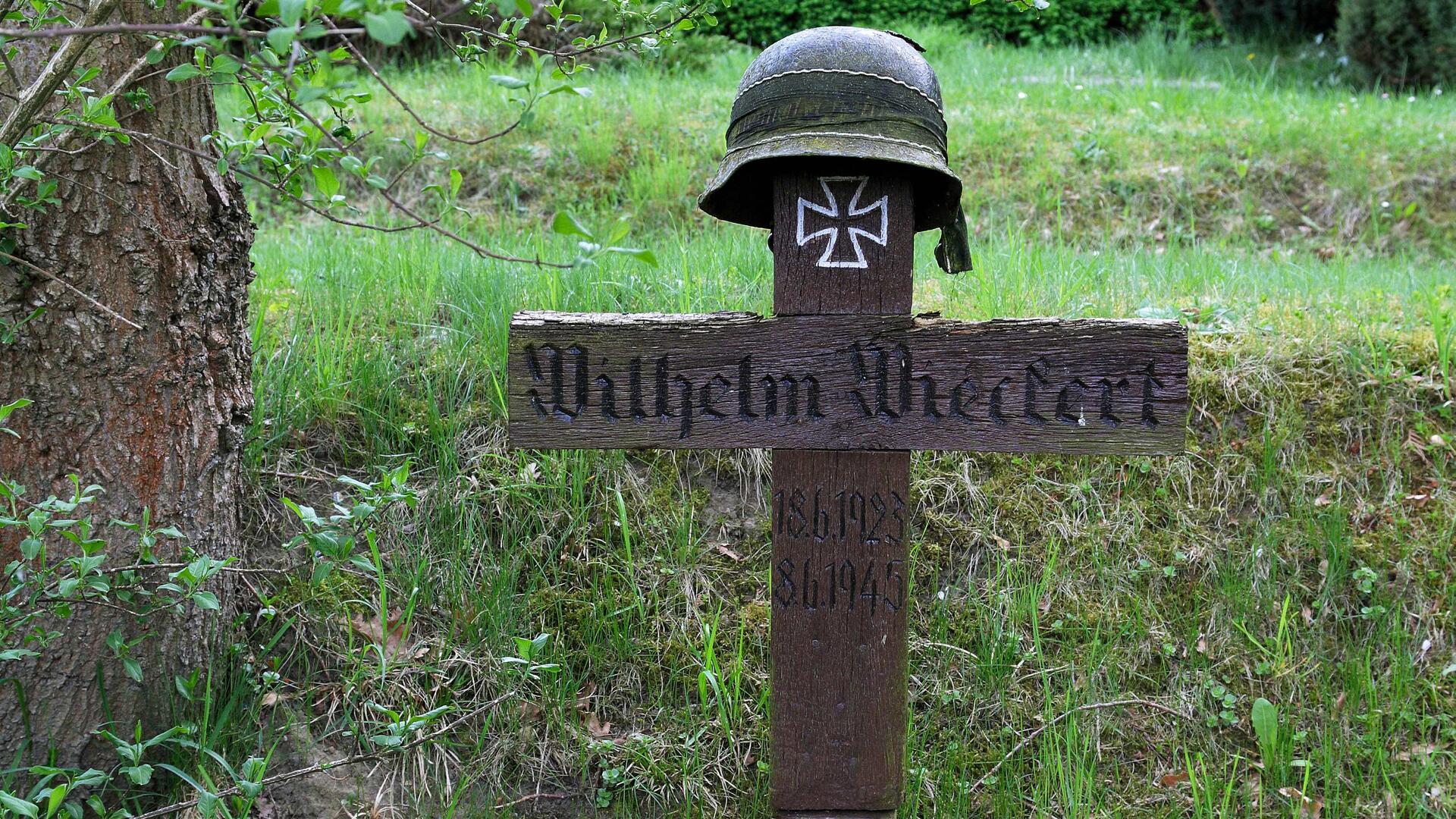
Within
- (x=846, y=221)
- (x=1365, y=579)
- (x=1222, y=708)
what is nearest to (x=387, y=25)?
(x=846, y=221)

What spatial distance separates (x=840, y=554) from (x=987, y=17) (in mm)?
10164

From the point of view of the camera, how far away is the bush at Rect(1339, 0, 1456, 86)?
8188 mm

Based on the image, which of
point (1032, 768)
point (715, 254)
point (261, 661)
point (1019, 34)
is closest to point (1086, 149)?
point (715, 254)

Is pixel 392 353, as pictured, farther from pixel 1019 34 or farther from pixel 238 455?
pixel 1019 34

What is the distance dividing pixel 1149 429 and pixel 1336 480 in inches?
66.2

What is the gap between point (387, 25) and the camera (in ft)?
3.79

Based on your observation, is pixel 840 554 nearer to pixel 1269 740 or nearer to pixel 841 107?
pixel 841 107

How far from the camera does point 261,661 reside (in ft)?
8.99

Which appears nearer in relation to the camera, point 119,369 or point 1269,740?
point 119,369

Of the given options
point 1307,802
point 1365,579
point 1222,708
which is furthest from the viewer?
point 1365,579

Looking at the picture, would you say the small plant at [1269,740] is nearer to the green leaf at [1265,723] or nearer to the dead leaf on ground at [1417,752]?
the green leaf at [1265,723]

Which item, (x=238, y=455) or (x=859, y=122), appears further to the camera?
(x=238, y=455)

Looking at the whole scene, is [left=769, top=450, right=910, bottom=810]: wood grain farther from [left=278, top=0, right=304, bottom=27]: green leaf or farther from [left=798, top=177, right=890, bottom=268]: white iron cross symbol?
[left=278, top=0, right=304, bottom=27]: green leaf

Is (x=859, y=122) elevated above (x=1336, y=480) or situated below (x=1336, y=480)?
above
